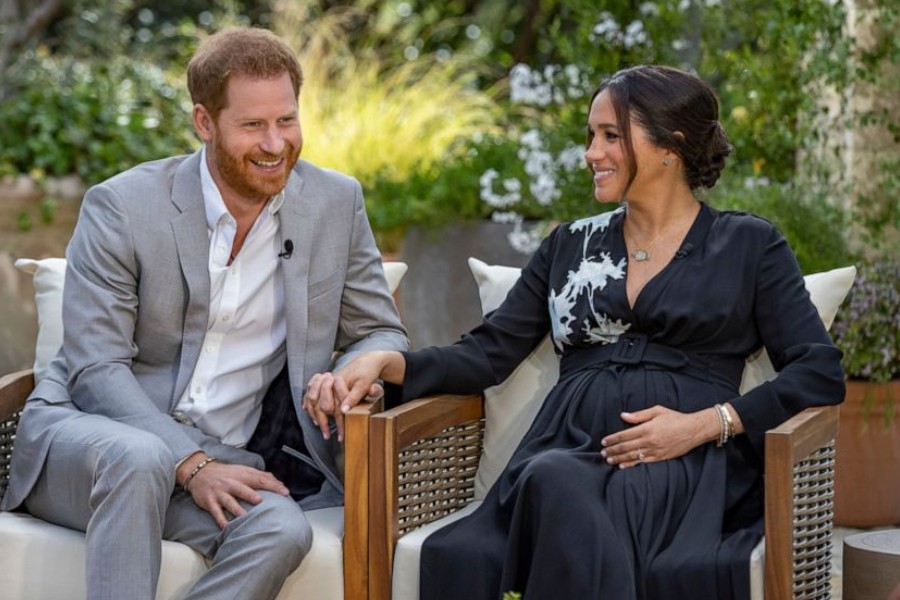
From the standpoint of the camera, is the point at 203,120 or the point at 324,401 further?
the point at 203,120

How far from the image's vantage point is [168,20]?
40.4 feet

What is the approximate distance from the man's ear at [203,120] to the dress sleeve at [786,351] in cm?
126

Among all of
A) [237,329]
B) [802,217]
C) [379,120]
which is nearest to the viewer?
[237,329]

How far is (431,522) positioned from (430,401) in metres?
0.27

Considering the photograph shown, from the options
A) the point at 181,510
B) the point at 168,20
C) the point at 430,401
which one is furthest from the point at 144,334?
the point at 168,20

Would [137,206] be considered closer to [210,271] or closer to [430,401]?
[210,271]

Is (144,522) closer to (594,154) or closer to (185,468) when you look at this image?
(185,468)

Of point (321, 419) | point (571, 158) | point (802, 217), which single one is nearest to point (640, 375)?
point (321, 419)

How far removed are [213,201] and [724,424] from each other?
1.24m

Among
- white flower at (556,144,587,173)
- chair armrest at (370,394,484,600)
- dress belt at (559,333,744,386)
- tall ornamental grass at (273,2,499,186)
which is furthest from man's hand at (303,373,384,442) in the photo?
tall ornamental grass at (273,2,499,186)

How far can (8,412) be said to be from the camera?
11.1 feet

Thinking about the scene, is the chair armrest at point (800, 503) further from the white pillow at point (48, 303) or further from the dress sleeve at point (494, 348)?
the white pillow at point (48, 303)

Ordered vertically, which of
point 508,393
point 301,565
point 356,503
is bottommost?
point 301,565

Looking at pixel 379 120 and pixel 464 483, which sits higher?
pixel 379 120
